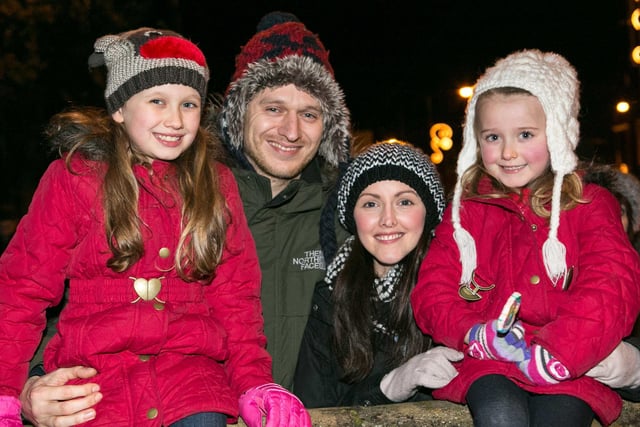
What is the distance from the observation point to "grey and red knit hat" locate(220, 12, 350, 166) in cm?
434

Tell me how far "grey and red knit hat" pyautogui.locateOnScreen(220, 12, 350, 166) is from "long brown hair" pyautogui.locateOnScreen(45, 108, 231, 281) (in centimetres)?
118

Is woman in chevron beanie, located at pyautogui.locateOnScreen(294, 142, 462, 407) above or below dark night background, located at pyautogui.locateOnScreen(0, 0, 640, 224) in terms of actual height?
below

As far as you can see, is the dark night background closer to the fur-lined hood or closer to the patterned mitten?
the fur-lined hood

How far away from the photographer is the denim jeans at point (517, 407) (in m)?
2.82

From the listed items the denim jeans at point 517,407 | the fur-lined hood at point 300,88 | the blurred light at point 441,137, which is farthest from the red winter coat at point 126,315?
the blurred light at point 441,137

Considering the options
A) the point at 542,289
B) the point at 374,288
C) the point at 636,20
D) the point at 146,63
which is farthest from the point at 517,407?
the point at 636,20

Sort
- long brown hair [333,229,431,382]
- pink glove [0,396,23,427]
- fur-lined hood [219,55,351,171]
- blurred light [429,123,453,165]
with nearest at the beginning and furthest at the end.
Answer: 1. pink glove [0,396,23,427]
2. long brown hair [333,229,431,382]
3. fur-lined hood [219,55,351,171]
4. blurred light [429,123,453,165]

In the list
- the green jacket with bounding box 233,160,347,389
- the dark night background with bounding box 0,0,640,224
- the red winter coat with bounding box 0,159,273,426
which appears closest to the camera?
the red winter coat with bounding box 0,159,273,426

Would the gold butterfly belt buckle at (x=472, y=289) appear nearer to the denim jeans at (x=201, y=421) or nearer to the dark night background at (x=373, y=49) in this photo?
the denim jeans at (x=201, y=421)

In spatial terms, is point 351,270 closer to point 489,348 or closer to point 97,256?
point 489,348

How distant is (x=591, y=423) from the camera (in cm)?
301

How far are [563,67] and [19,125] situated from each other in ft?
33.9

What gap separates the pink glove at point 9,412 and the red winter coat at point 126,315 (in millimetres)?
59

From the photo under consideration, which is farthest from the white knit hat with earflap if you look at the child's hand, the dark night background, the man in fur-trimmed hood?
the dark night background
